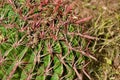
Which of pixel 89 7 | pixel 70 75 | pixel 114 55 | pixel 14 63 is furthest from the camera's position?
pixel 89 7

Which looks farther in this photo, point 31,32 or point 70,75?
point 70,75

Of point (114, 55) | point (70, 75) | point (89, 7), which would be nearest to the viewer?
point (70, 75)

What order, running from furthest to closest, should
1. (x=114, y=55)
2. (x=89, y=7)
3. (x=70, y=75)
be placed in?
(x=89, y=7)
(x=114, y=55)
(x=70, y=75)

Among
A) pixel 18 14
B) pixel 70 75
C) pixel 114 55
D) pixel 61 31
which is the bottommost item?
pixel 114 55

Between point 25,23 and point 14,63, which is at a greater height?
point 25,23

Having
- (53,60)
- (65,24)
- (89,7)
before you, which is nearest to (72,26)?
(65,24)

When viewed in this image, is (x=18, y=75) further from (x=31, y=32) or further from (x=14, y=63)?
(x=31, y=32)

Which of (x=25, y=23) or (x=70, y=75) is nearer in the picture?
(x=25, y=23)

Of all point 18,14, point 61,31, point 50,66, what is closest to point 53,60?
point 50,66

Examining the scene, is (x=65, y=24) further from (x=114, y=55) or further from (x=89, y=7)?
(x=89, y=7)
